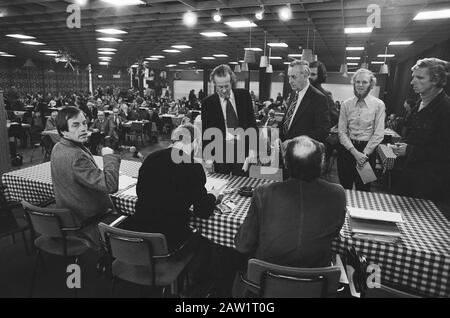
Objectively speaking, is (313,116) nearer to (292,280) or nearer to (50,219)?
(292,280)

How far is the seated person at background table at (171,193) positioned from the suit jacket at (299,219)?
510 millimetres

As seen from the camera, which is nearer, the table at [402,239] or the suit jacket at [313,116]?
the table at [402,239]

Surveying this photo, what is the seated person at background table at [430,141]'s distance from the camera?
2.29m

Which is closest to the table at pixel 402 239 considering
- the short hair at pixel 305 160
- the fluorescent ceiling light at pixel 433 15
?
the short hair at pixel 305 160

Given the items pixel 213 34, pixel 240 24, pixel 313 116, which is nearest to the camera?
pixel 313 116

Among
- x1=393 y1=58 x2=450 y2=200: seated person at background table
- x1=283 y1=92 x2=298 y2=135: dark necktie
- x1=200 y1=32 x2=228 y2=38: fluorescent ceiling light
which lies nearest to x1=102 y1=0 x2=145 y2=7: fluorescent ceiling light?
x1=200 y1=32 x2=228 y2=38: fluorescent ceiling light

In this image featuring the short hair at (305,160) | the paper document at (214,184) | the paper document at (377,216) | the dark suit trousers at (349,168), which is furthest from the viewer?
the dark suit trousers at (349,168)

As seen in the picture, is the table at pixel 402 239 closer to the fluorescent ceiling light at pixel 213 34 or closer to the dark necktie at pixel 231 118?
the dark necktie at pixel 231 118

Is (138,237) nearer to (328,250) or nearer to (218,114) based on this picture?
(328,250)

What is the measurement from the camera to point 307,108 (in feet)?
9.16

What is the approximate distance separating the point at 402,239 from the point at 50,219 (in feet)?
7.03

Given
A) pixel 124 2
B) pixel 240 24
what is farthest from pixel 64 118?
pixel 240 24

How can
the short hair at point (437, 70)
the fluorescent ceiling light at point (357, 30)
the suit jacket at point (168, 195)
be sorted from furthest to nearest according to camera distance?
the fluorescent ceiling light at point (357, 30) → the short hair at point (437, 70) → the suit jacket at point (168, 195)
